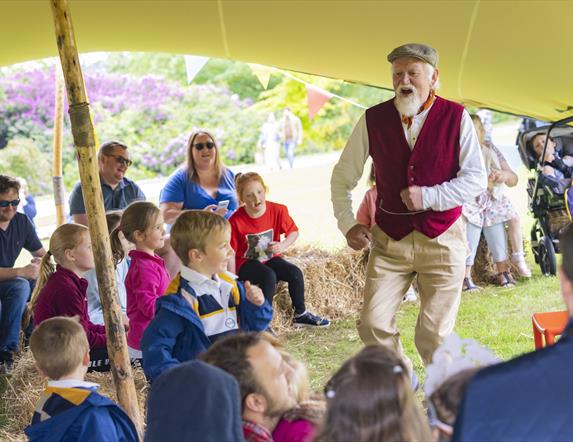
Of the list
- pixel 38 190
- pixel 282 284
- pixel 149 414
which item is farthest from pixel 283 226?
pixel 38 190

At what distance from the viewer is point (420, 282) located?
172 inches

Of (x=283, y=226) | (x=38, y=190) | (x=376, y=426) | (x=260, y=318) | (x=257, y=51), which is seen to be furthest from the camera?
(x=38, y=190)

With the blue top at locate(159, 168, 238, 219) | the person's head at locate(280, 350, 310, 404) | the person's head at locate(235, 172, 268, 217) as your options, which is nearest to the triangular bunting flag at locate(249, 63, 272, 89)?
the blue top at locate(159, 168, 238, 219)

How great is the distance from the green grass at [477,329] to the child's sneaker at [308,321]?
71mm

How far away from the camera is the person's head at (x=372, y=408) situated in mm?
1762

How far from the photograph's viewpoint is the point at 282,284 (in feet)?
22.5

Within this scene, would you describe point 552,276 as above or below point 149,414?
below

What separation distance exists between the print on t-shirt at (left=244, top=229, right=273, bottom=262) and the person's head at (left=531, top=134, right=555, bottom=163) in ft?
8.44

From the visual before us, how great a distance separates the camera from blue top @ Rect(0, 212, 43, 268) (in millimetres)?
6082

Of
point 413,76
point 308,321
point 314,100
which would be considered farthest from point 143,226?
point 314,100

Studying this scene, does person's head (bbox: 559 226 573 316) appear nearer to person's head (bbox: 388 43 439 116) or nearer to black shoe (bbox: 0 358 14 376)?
person's head (bbox: 388 43 439 116)

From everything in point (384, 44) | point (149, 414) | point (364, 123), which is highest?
point (384, 44)

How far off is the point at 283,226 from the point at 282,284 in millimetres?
614

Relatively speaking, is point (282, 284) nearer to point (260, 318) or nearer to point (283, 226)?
point (283, 226)
